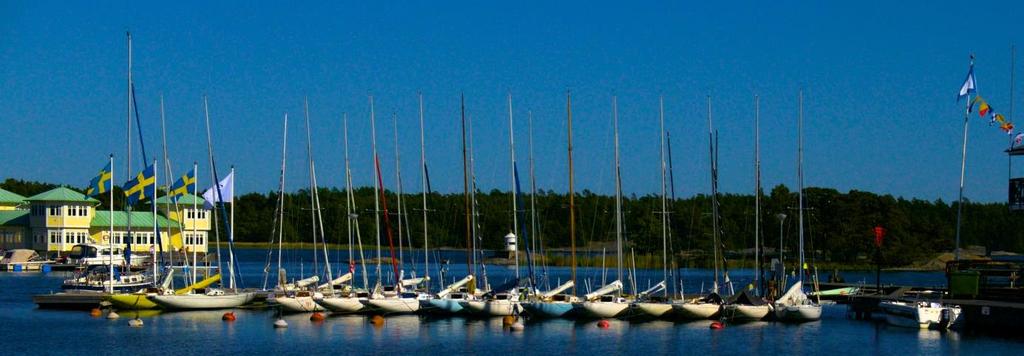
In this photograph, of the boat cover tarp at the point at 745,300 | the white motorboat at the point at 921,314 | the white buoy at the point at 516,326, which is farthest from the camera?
the boat cover tarp at the point at 745,300

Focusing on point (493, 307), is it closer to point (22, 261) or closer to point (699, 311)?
point (699, 311)

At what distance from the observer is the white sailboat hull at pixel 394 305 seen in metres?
72.1

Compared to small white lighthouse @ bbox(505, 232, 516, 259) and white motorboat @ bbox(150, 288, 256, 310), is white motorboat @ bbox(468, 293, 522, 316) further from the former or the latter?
small white lighthouse @ bbox(505, 232, 516, 259)

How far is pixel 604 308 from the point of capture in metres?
68.0

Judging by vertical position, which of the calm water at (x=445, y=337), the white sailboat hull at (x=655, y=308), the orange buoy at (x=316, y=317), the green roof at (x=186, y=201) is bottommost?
the calm water at (x=445, y=337)

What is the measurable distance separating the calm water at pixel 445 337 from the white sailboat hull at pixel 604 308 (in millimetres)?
632

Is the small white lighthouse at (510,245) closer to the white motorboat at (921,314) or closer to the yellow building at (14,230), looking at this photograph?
the yellow building at (14,230)

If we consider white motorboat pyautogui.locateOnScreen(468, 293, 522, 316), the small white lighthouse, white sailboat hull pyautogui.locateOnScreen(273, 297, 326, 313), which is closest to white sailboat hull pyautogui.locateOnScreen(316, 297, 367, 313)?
white sailboat hull pyautogui.locateOnScreen(273, 297, 326, 313)

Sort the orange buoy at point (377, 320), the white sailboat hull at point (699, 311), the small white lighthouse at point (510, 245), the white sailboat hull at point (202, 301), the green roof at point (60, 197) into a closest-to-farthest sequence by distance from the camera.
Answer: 1. the white sailboat hull at point (699, 311)
2. the orange buoy at point (377, 320)
3. the white sailboat hull at point (202, 301)
4. the green roof at point (60, 197)
5. the small white lighthouse at point (510, 245)

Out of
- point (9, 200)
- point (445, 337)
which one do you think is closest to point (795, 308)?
point (445, 337)

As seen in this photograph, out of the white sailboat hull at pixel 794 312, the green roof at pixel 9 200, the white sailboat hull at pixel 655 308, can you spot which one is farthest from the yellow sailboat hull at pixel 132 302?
the green roof at pixel 9 200

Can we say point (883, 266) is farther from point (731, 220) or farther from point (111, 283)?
point (111, 283)

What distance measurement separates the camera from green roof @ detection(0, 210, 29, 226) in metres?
148

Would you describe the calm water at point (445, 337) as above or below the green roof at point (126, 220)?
below
